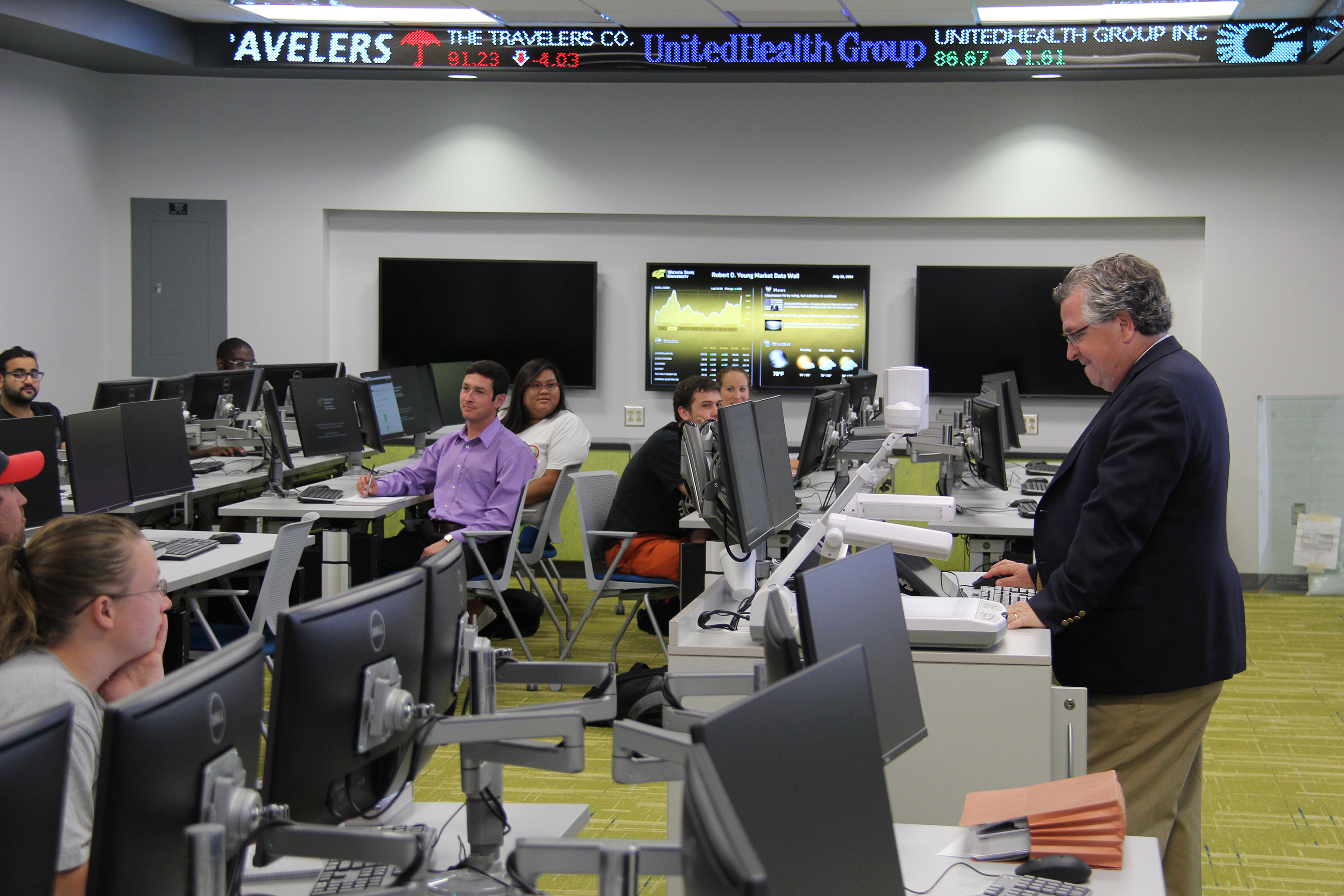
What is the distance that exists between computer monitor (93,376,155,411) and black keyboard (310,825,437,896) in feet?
15.1

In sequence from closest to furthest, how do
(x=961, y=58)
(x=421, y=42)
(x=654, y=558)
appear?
(x=654, y=558) → (x=961, y=58) → (x=421, y=42)

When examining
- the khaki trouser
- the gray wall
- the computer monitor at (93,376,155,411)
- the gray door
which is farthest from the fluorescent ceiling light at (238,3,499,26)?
the khaki trouser

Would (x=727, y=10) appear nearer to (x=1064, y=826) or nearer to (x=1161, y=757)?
(x=1161, y=757)

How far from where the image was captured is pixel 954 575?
3.32m

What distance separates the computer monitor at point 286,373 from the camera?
666 centimetres

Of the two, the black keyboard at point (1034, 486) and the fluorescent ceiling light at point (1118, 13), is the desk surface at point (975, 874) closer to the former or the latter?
the black keyboard at point (1034, 486)

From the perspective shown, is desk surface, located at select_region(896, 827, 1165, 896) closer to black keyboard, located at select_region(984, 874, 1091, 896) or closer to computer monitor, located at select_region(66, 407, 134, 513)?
black keyboard, located at select_region(984, 874, 1091, 896)

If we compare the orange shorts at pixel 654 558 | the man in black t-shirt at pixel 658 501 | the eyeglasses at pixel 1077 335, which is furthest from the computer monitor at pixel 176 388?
the eyeglasses at pixel 1077 335

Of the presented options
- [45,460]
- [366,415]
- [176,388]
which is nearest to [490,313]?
[366,415]

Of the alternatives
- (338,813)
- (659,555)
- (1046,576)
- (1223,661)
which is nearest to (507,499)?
(659,555)

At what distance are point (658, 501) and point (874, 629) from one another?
10.6 feet

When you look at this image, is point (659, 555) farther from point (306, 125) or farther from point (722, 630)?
point (306, 125)

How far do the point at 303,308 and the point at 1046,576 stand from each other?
598cm

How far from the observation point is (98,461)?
14.4 feet
